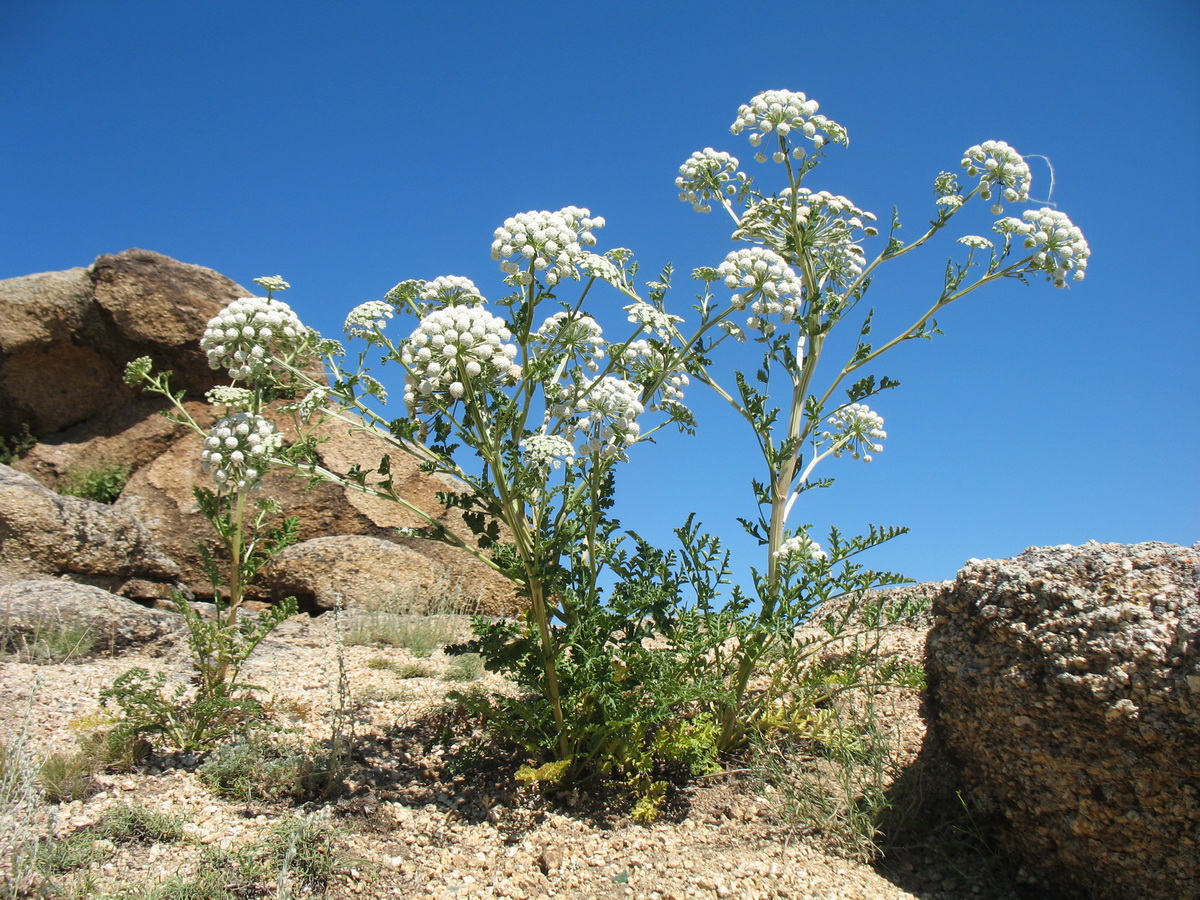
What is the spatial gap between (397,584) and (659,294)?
5597 mm

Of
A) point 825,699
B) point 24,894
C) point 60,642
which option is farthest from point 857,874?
point 60,642

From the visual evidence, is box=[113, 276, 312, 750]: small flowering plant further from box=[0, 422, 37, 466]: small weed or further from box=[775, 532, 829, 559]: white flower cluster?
box=[0, 422, 37, 466]: small weed

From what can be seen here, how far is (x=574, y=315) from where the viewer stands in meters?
4.29

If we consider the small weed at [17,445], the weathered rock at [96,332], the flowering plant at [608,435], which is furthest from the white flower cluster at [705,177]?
the small weed at [17,445]

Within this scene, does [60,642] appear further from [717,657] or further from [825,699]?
[825,699]

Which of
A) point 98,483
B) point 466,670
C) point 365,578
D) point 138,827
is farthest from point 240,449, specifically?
point 98,483

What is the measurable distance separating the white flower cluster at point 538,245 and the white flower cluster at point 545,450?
0.79 metres

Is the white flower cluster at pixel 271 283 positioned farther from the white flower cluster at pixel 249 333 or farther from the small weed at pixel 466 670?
the small weed at pixel 466 670

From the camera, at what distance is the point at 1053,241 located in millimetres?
4977

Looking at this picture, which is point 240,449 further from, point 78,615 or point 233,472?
point 78,615

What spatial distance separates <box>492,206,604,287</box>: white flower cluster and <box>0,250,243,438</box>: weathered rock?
28.3 feet

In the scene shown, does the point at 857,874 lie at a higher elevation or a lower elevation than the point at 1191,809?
lower

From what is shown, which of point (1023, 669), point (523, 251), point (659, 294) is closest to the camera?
point (1023, 669)

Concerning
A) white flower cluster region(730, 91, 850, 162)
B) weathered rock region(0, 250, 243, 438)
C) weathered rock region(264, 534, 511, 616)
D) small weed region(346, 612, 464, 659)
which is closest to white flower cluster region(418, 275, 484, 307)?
white flower cluster region(730, 91, 850, 162)
